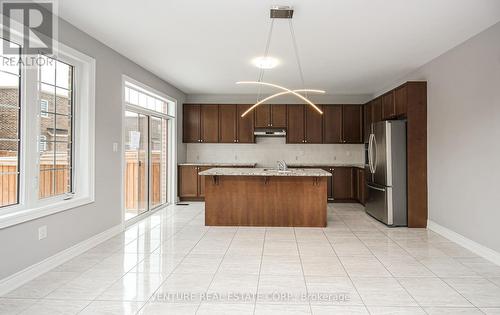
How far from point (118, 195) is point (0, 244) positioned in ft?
6.68

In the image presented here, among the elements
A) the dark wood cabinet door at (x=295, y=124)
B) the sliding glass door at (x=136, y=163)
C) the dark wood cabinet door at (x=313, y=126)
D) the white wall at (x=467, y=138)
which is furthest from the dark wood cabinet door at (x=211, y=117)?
the white wall at (x=467, y=138)

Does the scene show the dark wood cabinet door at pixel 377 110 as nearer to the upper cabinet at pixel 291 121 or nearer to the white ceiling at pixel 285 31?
the white ceiling at pixel 285 31

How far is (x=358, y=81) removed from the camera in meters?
6.68

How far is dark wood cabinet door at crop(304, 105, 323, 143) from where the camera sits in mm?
7984

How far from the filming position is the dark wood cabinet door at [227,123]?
8047 millimetres

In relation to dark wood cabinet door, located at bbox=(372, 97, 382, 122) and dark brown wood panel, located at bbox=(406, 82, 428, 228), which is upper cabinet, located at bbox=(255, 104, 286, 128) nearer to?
dark wood cabinet door, located at bbox=(372, 97, 382, 122)

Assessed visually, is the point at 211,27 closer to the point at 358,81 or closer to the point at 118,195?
the point at 118,195

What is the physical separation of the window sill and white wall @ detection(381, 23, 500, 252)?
4771 millimetres

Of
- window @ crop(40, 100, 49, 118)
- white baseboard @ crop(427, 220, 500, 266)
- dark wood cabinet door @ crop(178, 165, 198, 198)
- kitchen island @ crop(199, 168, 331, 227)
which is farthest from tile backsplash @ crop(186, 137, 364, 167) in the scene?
window @ crop(40, 100, 49, 118)

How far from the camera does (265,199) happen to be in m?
5.38

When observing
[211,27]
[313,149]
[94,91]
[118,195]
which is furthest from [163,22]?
[313,149]

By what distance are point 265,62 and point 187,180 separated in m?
3.68

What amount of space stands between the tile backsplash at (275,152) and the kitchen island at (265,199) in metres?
2.94

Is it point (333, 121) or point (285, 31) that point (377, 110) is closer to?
point (333, 121)
